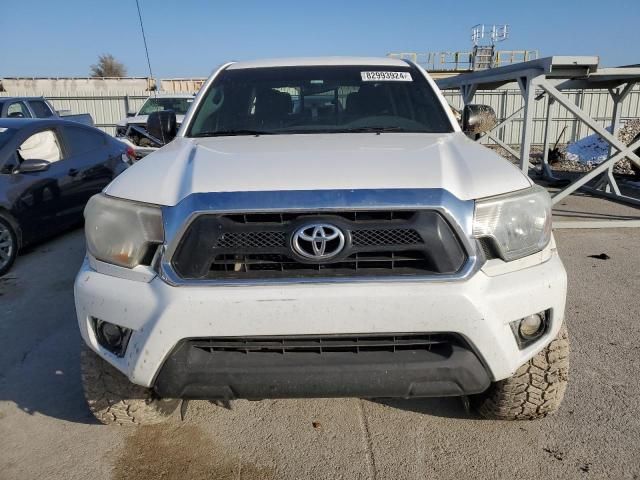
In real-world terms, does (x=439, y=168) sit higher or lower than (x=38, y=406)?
higher

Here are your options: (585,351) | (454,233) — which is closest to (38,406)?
(454,233)

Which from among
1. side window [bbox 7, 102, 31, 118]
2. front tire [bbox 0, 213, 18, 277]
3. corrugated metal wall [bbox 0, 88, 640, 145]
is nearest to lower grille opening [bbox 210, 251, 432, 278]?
front tire [bbox 0, 213, 18, 277]

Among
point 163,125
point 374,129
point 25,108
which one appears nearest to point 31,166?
point 163,125

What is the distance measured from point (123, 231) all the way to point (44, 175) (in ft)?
15.3

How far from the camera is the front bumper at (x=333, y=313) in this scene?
200 cm

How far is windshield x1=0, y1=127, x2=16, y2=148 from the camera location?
582cm

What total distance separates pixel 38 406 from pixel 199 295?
1.64 m

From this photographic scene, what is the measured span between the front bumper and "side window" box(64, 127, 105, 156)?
5516mm

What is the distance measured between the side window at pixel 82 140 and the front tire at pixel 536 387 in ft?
20.2

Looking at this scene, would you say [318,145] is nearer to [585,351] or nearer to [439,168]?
[439,168]

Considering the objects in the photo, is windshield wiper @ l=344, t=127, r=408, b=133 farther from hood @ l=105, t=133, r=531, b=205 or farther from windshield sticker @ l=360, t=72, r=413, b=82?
windshield sticker @ l=360, t=72, r=413, b=82

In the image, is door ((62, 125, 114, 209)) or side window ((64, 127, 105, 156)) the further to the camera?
side window ((64, 127, 105, 156))

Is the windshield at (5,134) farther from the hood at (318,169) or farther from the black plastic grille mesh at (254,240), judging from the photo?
the black plastic grille mesh at (254,240)

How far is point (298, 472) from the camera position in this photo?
2410 mm
